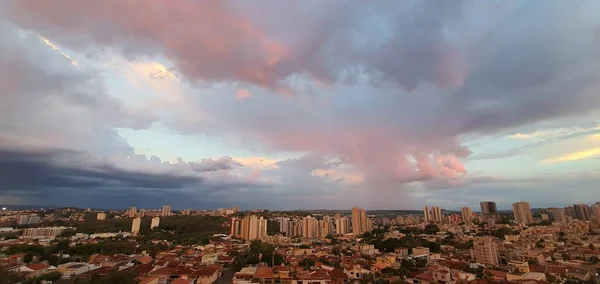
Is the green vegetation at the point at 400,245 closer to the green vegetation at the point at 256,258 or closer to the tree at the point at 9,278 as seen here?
the green vegetation at the point at 256,258

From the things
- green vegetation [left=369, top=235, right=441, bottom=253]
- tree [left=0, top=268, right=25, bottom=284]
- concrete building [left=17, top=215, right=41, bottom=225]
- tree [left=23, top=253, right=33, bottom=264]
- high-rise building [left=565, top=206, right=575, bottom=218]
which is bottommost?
green vegetation [left=369, top=235, right=441, bottom=253]

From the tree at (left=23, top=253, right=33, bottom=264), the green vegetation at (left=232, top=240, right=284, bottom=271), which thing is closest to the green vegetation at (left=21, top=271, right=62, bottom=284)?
the tree at (left=23, top=253, right=33, bottom=264)

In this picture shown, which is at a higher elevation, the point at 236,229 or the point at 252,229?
the point at 252,229

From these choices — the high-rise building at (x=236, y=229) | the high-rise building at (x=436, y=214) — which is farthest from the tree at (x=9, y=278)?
the high-rise building at (x=436, y=214)

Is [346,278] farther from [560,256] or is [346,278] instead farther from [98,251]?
[98,251]

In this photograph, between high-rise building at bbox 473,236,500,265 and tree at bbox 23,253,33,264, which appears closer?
tree at bbox 23,253,33,264

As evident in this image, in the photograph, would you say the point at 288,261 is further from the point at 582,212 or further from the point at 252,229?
the point at 582,212

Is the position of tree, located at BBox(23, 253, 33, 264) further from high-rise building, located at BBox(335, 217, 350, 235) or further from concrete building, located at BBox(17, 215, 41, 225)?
concrete building, located at BBox(17, 215, 41, 225)

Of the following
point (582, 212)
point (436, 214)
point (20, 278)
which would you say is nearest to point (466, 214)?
point (436, 214)
